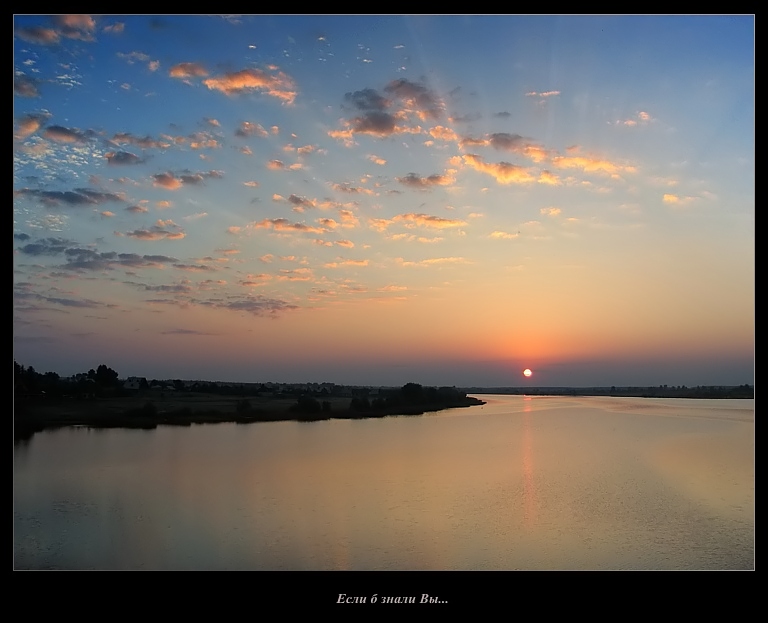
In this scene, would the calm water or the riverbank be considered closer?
the calm water

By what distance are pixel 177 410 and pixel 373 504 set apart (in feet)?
25.1

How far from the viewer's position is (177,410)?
41.9 feet

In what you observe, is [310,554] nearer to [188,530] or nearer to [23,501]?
[188,530]

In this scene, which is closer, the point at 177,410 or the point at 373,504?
the point at 373,504

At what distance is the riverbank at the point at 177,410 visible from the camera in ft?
26.3

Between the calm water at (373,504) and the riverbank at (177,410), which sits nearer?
the calm water at (373,504)

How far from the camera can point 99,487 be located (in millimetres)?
7059

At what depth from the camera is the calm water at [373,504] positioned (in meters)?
4.81

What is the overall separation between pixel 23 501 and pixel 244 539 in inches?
110

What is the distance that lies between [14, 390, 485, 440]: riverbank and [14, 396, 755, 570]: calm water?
34 cm

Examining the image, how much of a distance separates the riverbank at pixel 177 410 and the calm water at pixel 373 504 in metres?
0.34

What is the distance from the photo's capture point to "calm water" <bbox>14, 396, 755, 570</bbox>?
15.8 feet
